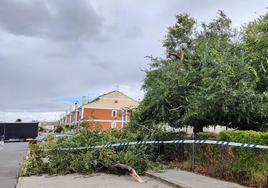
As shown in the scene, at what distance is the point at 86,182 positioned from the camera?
12625 mm

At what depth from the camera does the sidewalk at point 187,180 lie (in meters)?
10.4

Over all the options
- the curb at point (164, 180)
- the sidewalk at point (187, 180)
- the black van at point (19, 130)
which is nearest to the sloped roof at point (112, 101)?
the black van at point (19, 130)

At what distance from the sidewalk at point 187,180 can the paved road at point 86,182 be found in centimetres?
27

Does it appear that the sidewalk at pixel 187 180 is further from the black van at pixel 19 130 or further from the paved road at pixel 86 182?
the black van at pixel 19 130

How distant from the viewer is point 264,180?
9680 mm

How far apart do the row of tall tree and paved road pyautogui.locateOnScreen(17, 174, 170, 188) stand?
397 cm

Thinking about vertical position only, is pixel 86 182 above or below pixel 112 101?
below

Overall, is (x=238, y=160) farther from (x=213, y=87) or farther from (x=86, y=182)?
(x=86, y=182)

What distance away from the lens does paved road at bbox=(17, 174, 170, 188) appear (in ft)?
38.4

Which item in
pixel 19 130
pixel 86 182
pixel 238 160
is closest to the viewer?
pixel 238 160

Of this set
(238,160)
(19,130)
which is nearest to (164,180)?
(238,160)

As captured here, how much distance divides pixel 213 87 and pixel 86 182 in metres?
5.90

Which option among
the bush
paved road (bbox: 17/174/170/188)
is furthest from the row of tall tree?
paved road (bbox: 17/174/170/188)

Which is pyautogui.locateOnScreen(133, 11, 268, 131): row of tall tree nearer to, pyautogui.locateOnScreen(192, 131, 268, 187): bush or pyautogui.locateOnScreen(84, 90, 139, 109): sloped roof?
pyautogui.locateOnScreen(192, 131, 268, 187): bush
